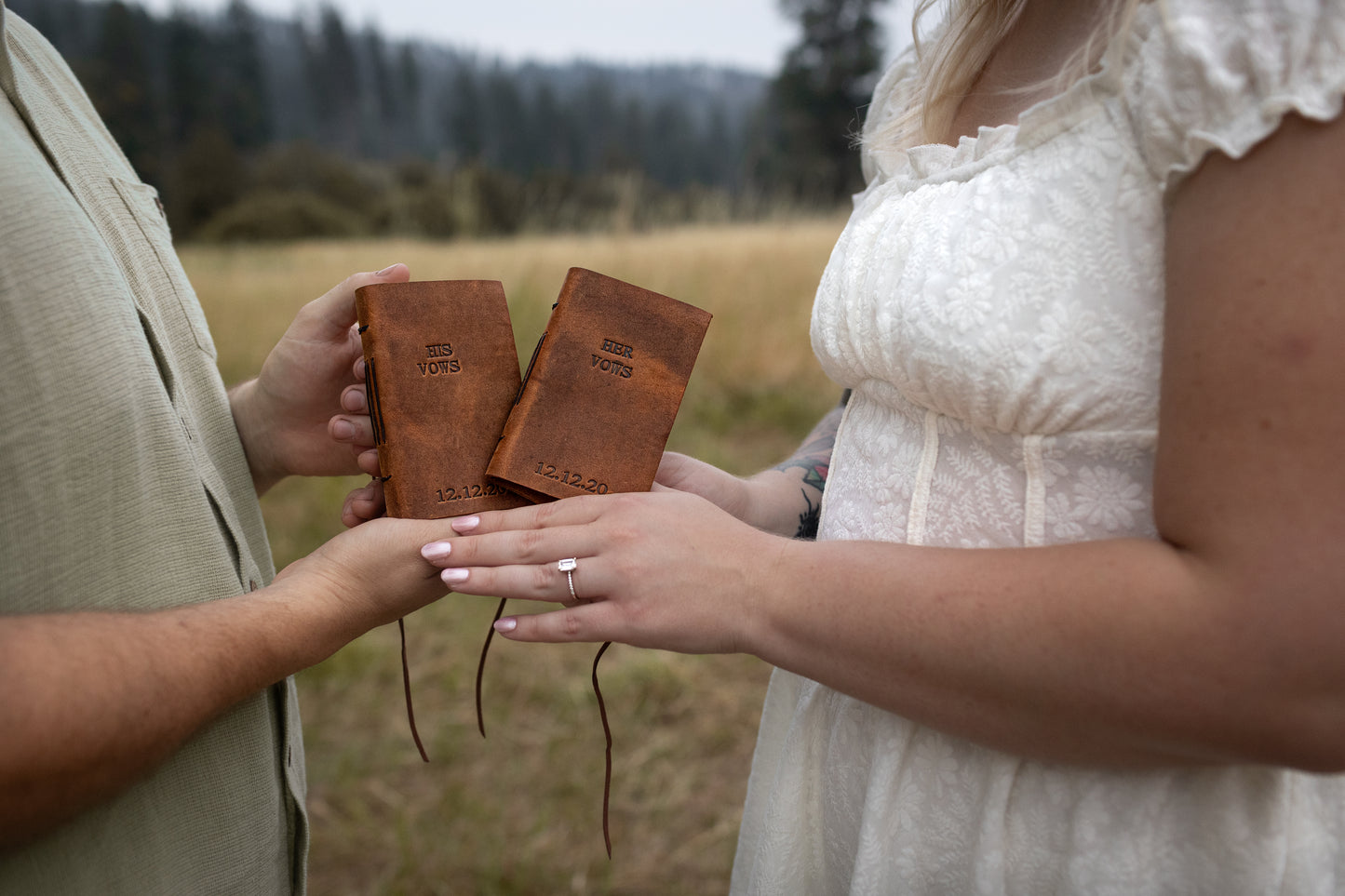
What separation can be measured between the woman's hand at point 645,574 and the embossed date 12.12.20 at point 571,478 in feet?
0.45

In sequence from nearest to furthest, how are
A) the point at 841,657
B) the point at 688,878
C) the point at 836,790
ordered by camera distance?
the point at 841,657 → the point at 836,790 → the point at 688,878

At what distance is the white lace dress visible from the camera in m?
0.67

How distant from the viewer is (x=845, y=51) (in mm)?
20203

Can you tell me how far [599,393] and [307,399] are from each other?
0.62 metres

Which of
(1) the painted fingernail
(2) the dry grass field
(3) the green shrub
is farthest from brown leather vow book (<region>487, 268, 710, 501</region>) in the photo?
(3) the green shrub

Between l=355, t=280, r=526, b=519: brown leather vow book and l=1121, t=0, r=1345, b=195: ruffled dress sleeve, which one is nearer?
l=1121, t=0, r=1345, b=195: ruffled dress sleeve

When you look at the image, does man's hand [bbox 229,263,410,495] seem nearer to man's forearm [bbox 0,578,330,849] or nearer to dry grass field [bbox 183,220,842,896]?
man's forearm [bbox 0,578,330,849]

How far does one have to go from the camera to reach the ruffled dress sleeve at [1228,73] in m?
0.59

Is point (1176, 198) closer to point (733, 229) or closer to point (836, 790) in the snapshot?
point (836, 790)

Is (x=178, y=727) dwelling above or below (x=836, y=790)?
above

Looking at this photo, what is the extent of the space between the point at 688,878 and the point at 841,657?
2.02 meters

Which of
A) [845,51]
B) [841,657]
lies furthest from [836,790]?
[845,51]

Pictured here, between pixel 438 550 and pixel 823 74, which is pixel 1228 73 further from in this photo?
pixel 823 74

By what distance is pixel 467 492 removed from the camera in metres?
1.13
